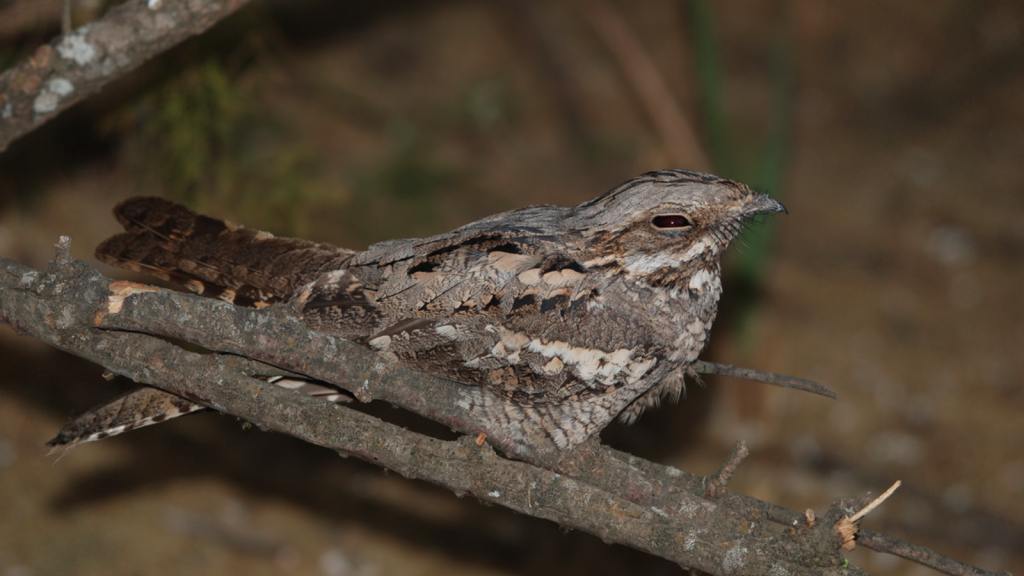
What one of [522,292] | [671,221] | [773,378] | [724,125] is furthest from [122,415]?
[724,125]

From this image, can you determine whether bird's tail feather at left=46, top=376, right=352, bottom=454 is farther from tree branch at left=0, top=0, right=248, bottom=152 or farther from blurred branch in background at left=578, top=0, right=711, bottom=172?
blurred branch in background at left=578, top=0, right=711, bottom=172

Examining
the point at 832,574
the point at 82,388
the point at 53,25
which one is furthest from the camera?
the point at 82,388

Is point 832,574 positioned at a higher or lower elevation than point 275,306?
lower

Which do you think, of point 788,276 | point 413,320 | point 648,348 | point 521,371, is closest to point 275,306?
point 413,320

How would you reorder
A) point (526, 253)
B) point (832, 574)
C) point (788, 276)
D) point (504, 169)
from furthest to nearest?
point (504, 169)
point (788, 276)
point (526, 253)
point (832, 574)

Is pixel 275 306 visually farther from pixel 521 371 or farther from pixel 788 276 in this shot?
pixel 788 276

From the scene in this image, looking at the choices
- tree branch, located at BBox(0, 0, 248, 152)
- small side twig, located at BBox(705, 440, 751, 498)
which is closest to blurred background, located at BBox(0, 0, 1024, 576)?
tree branch, located at BBox(0, 0, 248, 152)
